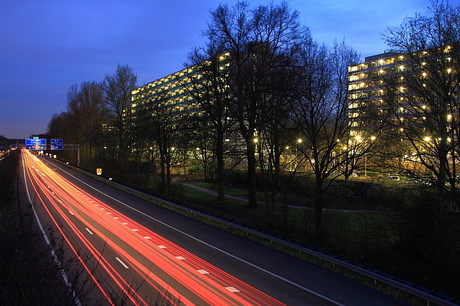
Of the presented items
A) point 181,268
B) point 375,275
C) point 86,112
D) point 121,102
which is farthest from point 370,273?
point 86,112

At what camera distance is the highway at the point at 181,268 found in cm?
1069

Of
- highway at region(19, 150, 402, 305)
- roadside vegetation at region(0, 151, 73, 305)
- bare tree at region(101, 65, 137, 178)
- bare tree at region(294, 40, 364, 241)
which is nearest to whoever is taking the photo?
roadside vegetation at region(0, 151, 73, 305)

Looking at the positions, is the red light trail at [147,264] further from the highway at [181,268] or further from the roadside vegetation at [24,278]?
the roadside vegetation at [24,278]

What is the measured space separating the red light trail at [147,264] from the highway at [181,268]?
0.03m

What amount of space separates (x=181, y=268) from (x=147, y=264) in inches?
63.0

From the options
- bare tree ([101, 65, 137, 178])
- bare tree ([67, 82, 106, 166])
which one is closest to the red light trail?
bare tree ([101, 65, 137, 178])

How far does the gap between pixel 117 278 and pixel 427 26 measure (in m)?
14.8

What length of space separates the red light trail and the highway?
0.03 meters

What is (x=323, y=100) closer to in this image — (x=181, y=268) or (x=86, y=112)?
(x=181, y=268)

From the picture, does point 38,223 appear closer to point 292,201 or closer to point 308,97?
point 308,97

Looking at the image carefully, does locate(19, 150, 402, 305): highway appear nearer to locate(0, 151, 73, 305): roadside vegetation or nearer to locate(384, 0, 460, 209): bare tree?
locate(0, 151, 73, 305): roadside vegetation

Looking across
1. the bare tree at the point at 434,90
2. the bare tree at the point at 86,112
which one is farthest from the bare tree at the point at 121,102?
the bare tree at the point at 434,90

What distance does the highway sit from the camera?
1069cm

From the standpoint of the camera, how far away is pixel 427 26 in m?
13.1
